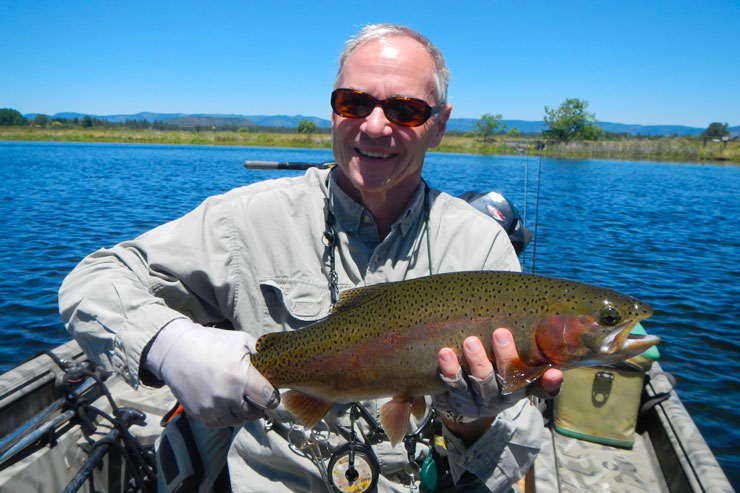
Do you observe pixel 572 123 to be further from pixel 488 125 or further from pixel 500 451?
pixel 500 451

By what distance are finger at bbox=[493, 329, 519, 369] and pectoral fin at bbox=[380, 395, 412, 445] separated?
1.43 ft

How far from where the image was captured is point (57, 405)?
3.20 m

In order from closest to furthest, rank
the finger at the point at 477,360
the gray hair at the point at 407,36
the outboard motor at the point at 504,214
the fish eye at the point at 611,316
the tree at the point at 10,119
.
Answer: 1. the finger at the point at 477,360
2. the fish eye at the point at 611,316
3. the gray hair at the point at 407,36
4. the outboard motor at the point at 504,214
5. the tree at the point at 10,119

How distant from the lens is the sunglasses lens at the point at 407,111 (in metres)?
2.29

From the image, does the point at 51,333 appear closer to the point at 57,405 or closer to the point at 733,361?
the point at 57,405

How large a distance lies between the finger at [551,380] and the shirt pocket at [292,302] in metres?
1.03

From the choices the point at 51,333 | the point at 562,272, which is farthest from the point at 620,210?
the point at 51,333

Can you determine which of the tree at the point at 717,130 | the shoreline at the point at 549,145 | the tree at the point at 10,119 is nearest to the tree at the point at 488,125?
the shoreline at the point at 549,145

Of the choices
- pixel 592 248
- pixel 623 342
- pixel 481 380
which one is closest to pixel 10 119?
pixel 592 248

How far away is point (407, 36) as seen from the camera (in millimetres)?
2354

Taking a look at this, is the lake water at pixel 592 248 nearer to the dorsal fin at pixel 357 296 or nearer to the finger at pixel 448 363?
the finger at pixel 448 363

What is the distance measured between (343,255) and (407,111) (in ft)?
2.55

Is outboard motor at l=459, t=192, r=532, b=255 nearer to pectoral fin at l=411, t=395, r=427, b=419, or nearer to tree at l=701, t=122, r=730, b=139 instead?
pectoral fin at l=411, t=395, r=427, b=419

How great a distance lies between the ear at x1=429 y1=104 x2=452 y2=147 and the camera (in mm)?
2537
